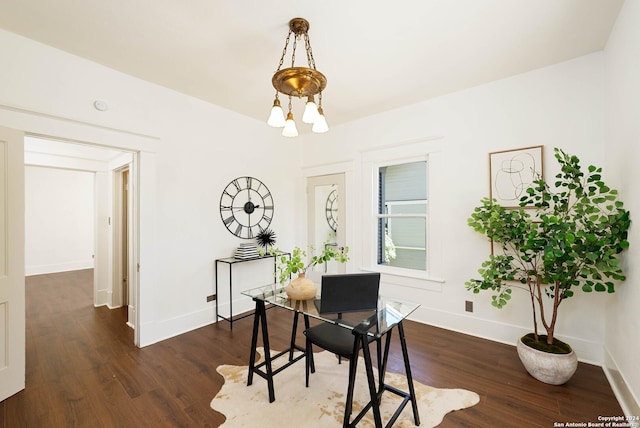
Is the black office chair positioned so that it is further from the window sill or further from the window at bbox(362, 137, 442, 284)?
the window at bbox(362, 137, 442, 284)

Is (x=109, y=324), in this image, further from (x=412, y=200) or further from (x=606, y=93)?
(x=606, y=93)

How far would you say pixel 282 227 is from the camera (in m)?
4.39

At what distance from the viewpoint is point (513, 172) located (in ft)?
9.07

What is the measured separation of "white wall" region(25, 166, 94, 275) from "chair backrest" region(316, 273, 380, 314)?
703 cm

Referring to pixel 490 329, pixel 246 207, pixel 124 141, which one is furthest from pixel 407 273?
pixel 124 141

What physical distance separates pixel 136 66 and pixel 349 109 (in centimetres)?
237

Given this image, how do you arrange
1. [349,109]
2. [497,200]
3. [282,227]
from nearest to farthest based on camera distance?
1. [497,200]
2. [349,109]
3. [282,227]

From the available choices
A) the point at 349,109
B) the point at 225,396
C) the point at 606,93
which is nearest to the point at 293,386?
the point at 225,396

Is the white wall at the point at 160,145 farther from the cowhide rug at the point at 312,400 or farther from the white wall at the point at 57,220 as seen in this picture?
Answer: the white wall at the point at 57,220

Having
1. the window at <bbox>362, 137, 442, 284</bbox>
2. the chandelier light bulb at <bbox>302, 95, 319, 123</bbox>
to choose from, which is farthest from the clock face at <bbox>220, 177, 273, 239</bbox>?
the chandelier light bulb at <bbox>302, 95, 319, 123</bbox>

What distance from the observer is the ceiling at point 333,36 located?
6.16 ft

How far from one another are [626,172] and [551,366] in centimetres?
153

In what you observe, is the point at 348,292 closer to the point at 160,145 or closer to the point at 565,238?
the point at 565,238

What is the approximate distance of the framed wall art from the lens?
8.73 ft
